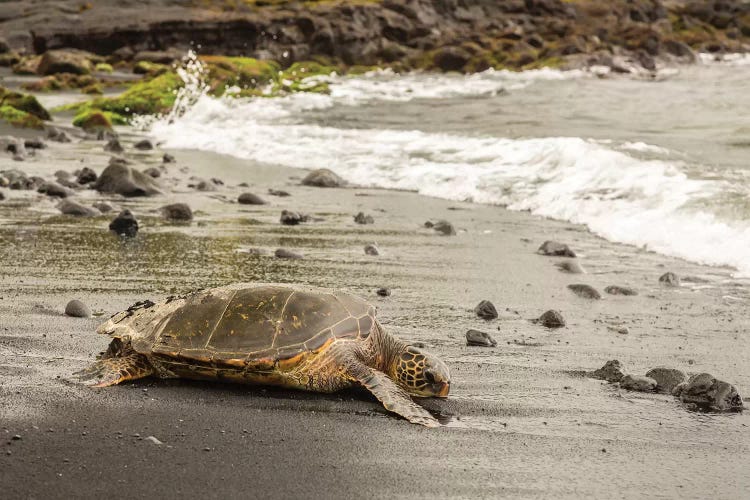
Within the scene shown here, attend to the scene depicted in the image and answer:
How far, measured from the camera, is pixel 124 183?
37.5 ft

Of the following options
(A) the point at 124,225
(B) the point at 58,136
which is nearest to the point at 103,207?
(A) the point at 124,225

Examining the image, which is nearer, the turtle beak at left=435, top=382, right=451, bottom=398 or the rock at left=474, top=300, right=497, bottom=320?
the turtle beak at left=435, top=382, right=451, bottom=398

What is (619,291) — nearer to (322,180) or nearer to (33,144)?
(322,180)

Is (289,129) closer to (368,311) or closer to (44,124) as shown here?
(44,124)

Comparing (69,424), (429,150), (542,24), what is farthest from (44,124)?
(542,24)

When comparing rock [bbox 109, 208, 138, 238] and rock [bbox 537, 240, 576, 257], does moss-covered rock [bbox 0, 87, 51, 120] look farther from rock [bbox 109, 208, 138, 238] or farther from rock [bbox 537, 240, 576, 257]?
rock [bbox 537, 240, 576, 257]

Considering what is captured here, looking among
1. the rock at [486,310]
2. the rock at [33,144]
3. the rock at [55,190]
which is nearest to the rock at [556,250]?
the rock at [486,310]

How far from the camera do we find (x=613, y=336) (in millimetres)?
5812

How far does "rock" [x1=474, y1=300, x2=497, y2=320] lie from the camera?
6121 mm

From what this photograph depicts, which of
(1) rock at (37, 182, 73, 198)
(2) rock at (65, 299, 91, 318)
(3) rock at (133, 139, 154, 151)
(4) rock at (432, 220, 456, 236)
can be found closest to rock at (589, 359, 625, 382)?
(2) rock at (65, 299, 91, 318)

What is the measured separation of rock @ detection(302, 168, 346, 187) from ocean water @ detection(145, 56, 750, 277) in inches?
22.6

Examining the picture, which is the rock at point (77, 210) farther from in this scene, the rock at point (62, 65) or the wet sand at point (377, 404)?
the rock at point (62, 65)

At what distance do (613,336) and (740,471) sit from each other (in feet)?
7.27

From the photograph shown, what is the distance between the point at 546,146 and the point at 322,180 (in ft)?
12.4
